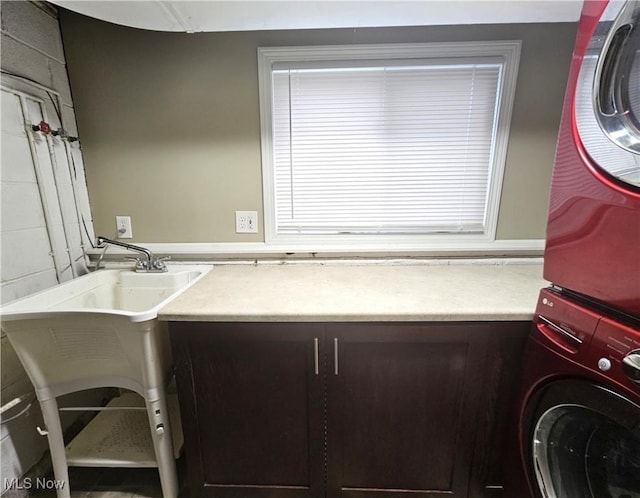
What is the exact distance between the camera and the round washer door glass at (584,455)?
0.74 metres

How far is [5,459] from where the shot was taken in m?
1.16

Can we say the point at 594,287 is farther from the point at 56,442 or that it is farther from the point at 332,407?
the point at 56,442

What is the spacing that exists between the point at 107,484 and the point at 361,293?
4.92 ft

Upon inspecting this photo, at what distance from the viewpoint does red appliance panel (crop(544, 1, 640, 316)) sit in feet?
2.10

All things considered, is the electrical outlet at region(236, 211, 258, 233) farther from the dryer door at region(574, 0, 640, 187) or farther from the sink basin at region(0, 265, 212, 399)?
the dryer door at region(574, 0, 640, 187)

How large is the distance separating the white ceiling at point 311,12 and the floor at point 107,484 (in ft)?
6.66

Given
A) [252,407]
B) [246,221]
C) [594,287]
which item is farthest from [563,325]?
[246,221]

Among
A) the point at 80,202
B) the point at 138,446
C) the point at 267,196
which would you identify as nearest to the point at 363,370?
the point at 267,196

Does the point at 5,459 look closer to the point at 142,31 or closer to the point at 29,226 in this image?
the point at 29,226

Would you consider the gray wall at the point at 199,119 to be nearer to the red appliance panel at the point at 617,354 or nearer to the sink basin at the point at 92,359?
the sink basin at the point at 92,359

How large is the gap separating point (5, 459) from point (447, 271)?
2162 millimetres

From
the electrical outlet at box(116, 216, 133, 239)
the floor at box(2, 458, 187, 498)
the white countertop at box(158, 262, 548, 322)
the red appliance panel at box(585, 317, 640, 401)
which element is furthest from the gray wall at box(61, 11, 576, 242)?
the floor at box(2, 458, 187, 498)

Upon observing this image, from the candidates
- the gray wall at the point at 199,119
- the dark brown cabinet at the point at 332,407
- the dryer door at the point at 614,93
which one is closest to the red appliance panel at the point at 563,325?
the dark brown cabinet at the point at 332,407

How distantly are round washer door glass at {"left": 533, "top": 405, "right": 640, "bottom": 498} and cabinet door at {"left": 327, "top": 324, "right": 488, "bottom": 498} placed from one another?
0.22 metres
